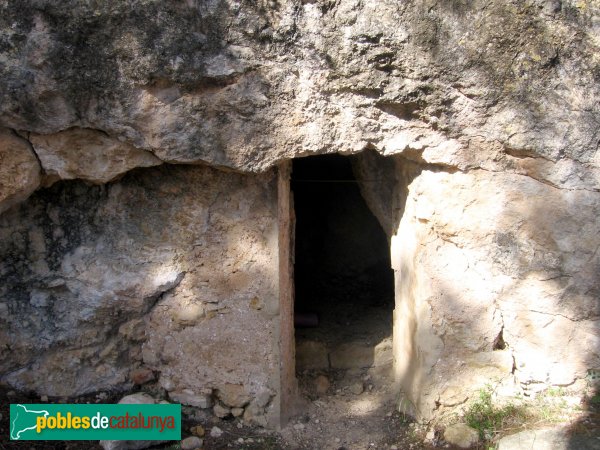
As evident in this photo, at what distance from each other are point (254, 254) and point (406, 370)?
3.29 ft

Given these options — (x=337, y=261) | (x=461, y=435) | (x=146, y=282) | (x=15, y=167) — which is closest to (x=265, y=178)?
(x=146, y=282)

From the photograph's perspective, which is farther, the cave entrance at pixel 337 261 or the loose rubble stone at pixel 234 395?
the cave entrance at pixel 337 261

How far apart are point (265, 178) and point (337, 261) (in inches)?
76.9

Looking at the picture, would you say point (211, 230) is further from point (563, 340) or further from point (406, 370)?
point (563, 340)

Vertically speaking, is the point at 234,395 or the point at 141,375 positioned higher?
the point at 141,375

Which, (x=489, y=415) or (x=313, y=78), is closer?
(x=313, y=78)

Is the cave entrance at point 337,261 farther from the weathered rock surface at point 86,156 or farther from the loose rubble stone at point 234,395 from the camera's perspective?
the weathered rock surface at point 86,156

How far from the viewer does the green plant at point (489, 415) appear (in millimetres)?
2920

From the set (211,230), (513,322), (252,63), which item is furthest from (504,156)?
(211,230)

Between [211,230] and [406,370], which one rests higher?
[211,230]

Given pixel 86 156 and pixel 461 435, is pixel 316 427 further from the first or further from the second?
pixel 86 156

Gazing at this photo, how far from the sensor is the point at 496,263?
295 centimetres

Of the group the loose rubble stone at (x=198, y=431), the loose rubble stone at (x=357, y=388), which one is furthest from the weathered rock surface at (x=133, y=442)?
the loose rubble stone at (x=357, y=388)

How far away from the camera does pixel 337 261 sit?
16.1ft
